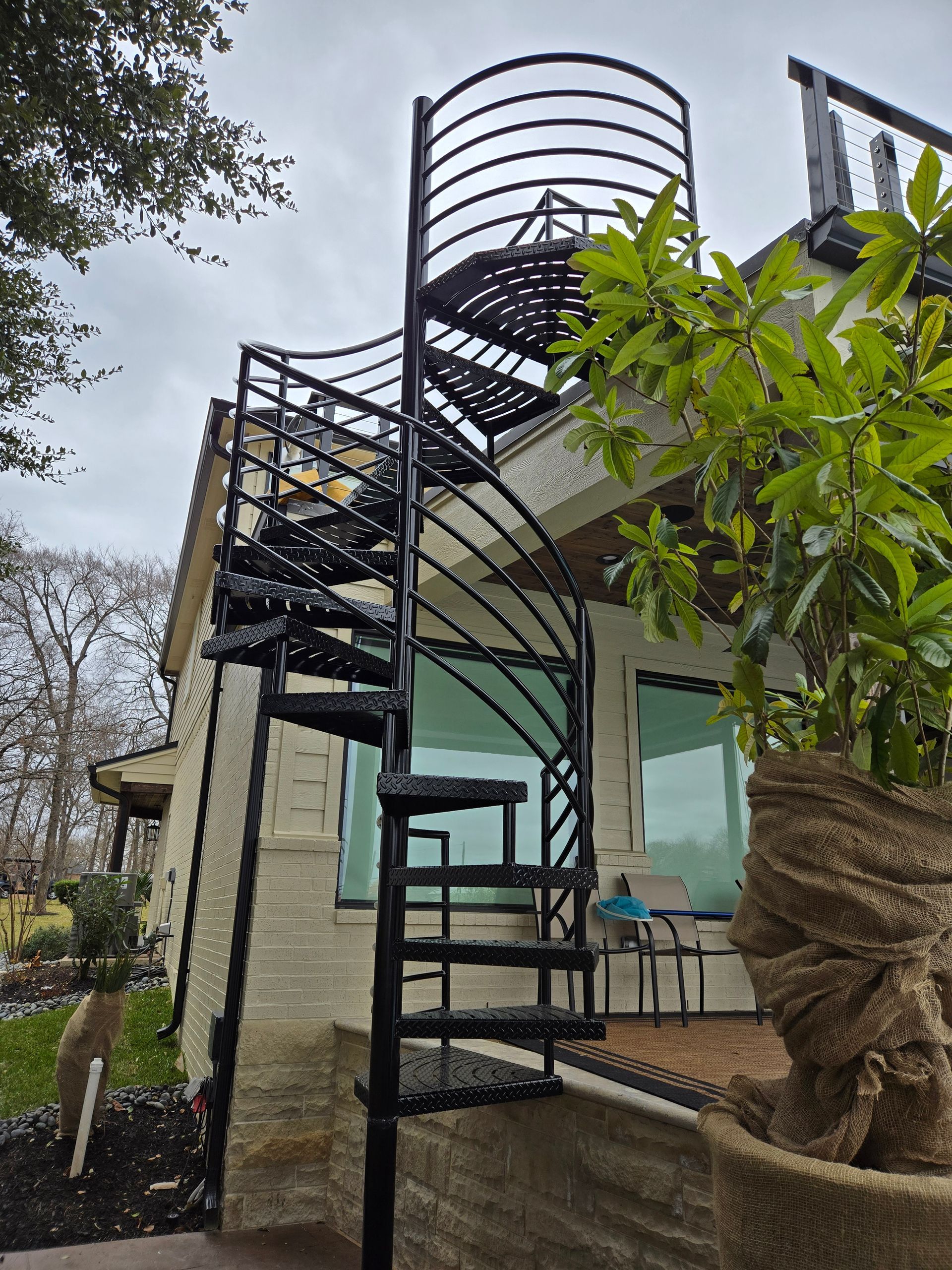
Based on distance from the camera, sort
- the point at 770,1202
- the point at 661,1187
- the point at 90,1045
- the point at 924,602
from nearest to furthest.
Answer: the point at 770,1202 < the point at 924,602 < the point at 661,1187 < the point at 90,1045

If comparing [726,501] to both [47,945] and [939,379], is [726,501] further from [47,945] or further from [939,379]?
[47,945]

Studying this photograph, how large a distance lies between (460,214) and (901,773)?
320 centimetres

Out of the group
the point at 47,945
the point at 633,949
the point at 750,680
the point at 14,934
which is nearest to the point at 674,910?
the point at 633,949

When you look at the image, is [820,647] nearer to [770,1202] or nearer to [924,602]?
[924,602]

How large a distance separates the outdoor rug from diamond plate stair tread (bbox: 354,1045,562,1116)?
0.25 metres

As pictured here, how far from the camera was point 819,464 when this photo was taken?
4.52 feet

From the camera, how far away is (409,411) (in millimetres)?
3523

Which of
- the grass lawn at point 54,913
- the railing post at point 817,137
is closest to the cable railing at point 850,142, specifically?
the railing post at point 817,137

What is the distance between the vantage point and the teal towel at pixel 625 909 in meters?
4.58

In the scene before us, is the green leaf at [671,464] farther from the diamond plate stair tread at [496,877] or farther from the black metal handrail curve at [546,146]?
the black metal handrail curve at [546,146]

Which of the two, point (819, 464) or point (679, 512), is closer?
point (819, 464)

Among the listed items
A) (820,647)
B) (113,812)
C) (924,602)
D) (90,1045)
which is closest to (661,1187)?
(820,647)

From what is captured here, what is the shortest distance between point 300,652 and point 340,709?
2.67ft

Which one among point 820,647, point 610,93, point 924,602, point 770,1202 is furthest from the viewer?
point 610,93
